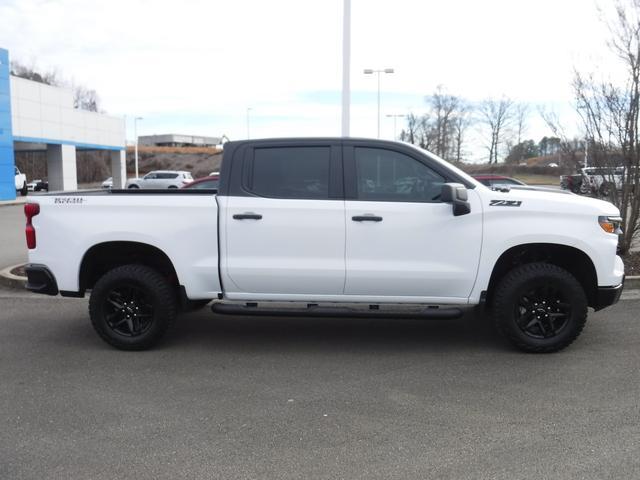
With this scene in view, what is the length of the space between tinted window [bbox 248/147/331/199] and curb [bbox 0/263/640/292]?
179 inches

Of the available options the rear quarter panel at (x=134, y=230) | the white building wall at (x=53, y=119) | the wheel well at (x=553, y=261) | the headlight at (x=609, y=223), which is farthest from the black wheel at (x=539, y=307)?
the white building wall at (x=53, y=119)

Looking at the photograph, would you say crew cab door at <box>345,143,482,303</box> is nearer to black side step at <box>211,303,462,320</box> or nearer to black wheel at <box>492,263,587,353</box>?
black side step at <box>211,303,462,320</box>

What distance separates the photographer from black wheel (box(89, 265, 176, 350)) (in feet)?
18.8

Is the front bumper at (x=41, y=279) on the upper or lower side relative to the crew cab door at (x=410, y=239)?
lower

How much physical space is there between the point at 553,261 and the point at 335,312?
2.12 metres

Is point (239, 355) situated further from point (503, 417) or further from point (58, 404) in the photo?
point (503, 417)

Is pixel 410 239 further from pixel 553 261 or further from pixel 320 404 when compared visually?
pixel 320 404

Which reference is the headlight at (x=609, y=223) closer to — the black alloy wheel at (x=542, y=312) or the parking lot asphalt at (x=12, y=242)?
the black alloy wheel at (x=542, y=312)

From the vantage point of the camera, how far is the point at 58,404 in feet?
14.9

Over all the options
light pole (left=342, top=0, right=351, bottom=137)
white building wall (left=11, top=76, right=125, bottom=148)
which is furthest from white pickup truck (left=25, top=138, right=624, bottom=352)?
white building wall (left=11, top=76, right=125, bottom=148)

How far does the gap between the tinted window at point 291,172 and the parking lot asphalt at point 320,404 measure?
1483 mm

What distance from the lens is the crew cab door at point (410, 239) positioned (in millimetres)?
5430

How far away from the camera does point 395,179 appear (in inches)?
218

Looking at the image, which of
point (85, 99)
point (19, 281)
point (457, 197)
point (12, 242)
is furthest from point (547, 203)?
point (85, 99)
